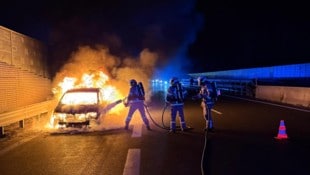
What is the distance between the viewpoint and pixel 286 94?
18484 millimetres

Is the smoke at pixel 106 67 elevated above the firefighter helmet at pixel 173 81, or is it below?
above

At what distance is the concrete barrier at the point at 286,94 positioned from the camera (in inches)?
651

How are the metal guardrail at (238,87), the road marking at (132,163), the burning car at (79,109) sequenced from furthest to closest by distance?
1. the metal guardrail at (238,87)
2. the burning car at (79,109)
3. the road marking at (132,163)

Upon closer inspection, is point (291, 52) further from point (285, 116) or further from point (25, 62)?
point (25, 62)

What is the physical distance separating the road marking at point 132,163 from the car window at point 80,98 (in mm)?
4763

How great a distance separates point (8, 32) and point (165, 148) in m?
10.4

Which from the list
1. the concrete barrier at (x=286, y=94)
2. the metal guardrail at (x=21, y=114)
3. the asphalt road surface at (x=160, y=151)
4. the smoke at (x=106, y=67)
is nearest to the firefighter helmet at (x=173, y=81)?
the asphalt road surface at (x=160, y=151)

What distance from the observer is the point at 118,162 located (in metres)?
6.68

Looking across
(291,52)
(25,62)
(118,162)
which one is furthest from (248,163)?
(291,52)

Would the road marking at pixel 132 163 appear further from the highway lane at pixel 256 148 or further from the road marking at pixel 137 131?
the road marking at pixel 137 131

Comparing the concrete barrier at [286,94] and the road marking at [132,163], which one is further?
the concrete barrier at [286,94]

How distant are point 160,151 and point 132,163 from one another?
115 centimetres

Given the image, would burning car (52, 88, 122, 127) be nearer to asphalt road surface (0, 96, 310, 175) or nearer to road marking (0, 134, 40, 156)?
asphalt road surface (0, 96, 310, 175)

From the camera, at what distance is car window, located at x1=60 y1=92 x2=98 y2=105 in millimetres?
12008
